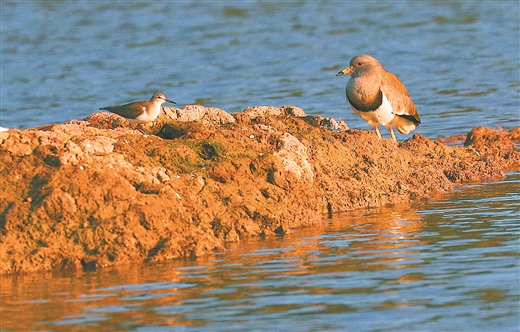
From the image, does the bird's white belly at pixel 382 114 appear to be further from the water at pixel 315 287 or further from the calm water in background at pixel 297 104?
the water at pixel 315 287

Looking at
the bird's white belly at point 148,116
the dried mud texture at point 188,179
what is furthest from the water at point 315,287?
the bird's white belly at point 148,116

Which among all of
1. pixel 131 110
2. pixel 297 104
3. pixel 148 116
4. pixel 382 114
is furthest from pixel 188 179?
pixel 297 104

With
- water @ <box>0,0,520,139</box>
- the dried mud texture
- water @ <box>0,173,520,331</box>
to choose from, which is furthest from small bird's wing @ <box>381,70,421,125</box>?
water @ <box>0,173,520,331</box>

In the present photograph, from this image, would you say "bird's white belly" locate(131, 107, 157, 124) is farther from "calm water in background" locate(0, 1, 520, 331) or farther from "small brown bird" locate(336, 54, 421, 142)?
"small brown bird" locate(336, 54, 421, 142)

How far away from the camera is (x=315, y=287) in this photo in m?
8.71

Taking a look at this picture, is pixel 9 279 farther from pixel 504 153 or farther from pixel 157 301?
pixel 504 153

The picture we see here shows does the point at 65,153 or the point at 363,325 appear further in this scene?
the point at 65,153

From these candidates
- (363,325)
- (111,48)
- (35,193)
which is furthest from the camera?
(111,48)

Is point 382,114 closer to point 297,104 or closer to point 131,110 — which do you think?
point 131,110

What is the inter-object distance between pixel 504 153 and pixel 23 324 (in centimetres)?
867

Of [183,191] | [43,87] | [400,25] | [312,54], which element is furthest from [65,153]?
[400,25]

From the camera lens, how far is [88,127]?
12227 millimetres

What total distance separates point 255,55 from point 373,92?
46.2 ft

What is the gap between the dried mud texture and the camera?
32.7 feet
